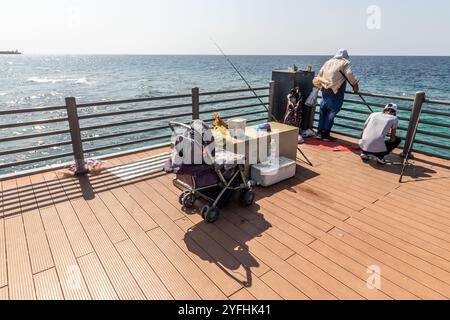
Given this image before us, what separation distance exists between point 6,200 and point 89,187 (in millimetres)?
1123

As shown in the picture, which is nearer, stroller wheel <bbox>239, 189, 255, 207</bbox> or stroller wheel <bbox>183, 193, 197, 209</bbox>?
stroller wheel <bbox>183, 193, 197, 209</bbox>

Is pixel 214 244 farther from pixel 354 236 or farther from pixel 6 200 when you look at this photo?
pixel 6 200

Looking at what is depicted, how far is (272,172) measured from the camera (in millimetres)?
4574

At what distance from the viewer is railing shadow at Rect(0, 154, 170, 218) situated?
13.1ft

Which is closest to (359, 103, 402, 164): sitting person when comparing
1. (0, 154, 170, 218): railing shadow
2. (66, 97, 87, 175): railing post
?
(0, 154, 170, 218): railing shadow

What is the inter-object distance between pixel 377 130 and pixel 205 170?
3.64 meters

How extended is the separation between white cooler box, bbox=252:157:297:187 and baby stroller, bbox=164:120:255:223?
617 mm

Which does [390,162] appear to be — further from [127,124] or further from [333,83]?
[127,124]

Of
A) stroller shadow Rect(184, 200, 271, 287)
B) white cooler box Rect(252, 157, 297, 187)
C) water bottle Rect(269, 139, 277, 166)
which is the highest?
water bottle Rect(269, 139, 277, 166)

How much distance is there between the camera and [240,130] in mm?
4664

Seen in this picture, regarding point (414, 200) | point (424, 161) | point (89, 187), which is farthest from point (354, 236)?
point (89, 187)

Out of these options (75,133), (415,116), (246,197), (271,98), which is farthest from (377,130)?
(75,133)

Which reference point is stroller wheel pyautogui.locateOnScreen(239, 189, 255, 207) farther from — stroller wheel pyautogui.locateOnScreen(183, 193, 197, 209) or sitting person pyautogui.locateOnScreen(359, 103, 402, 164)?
sitting person pyautogui.locateOnScreen(359, 103, 402, 164)

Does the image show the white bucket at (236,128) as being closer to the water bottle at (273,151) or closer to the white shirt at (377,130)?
the water bottle at (273,151)
